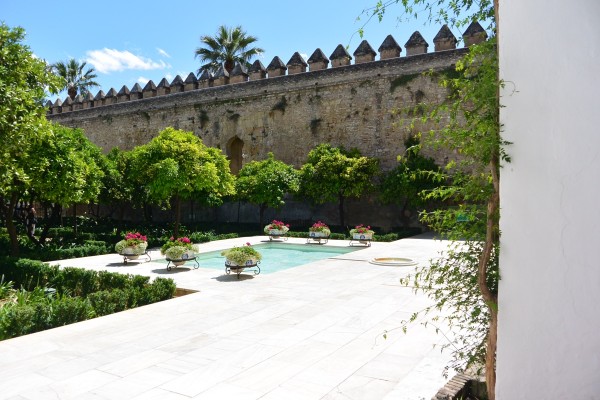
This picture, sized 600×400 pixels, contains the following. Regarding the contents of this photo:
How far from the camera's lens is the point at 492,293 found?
Answer: 10.0 ft

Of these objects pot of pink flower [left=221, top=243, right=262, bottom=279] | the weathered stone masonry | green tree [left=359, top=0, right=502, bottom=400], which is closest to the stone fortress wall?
the weathered stone masonry

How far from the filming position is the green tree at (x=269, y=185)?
20938mm

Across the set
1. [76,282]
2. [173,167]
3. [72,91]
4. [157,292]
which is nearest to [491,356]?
[157,292]

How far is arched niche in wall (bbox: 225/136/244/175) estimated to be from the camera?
27891mm

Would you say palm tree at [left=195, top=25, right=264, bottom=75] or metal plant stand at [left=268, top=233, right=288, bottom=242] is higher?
palm tree at [left=195, top=25, right=264, bottom=75]

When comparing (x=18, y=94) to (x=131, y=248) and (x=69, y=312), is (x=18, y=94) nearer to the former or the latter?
(x=69, y=312)

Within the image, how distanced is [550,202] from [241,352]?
3818 mm

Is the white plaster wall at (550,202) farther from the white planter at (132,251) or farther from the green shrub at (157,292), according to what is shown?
the white planter at (132,251)

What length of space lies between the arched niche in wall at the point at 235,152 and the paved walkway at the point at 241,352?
20290mm

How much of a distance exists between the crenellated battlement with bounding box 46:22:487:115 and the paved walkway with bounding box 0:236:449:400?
1525 cm

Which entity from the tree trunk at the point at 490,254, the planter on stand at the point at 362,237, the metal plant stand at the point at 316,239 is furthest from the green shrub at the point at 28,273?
the planter on stand at the point at 362,237

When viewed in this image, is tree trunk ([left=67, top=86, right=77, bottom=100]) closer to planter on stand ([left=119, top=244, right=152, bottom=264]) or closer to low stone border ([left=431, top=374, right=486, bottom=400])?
planter on stand ([left=119, top=244, right=152, bottom=264])

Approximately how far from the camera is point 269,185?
20.9m

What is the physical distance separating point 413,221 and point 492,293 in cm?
1965
